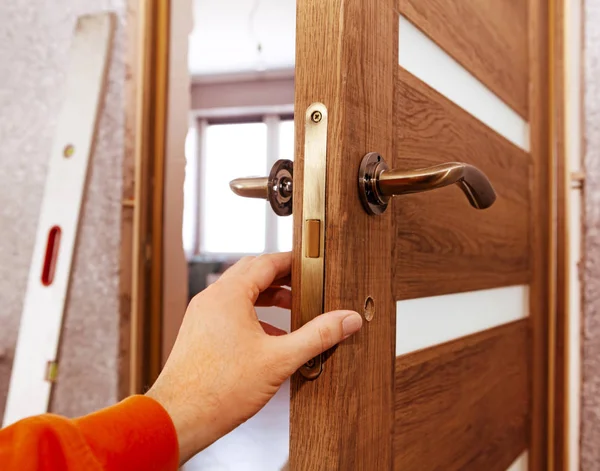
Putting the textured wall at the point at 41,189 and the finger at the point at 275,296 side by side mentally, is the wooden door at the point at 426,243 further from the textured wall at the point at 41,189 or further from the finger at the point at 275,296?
the textured wall at the point at 41,189

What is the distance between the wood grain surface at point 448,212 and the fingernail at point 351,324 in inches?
4.0

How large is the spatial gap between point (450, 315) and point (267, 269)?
32cm

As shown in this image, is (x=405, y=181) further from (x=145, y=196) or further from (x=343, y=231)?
(x=145, y=196)

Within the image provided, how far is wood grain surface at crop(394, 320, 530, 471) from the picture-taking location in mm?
575

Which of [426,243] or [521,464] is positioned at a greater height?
[426,243]

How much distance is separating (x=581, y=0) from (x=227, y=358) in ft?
4.02

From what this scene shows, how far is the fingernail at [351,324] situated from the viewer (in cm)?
43

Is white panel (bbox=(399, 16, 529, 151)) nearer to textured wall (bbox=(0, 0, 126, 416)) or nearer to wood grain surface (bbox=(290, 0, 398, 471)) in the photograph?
wood grain surface (bbox=(290, 0, 398, 471))

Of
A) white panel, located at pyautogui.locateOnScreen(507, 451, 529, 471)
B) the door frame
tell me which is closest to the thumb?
white panel, located at pyautogui.locateOnScreen(507, 451, 529, 471)

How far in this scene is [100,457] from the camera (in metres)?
0.40

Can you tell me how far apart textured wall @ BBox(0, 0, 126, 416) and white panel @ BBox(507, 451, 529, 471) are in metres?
0.99

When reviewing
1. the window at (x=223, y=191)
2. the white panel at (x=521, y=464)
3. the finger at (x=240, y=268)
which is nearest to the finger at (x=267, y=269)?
the finger at (x=240, y=268)

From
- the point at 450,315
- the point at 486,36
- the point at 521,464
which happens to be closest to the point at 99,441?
the point at 450,315

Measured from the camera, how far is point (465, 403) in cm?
72
